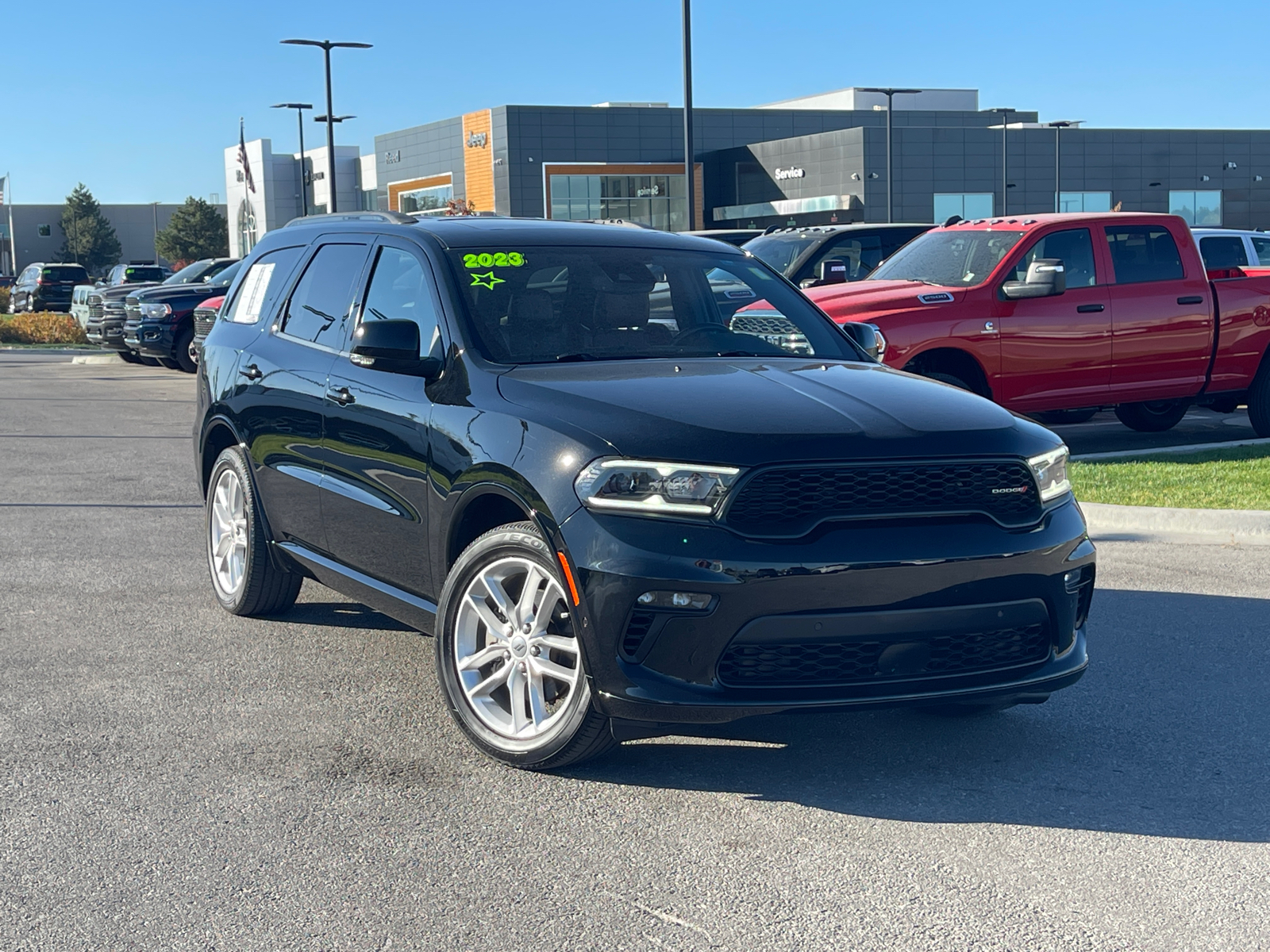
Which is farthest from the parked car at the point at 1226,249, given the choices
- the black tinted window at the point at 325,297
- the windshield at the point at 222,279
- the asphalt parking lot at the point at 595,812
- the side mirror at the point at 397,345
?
the windshield at the point at 222,279

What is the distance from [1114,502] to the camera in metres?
9.30

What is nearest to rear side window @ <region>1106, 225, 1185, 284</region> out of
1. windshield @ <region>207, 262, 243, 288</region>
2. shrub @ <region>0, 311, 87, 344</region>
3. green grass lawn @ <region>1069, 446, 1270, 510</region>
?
green grass lawn @ <region>1069, 446, 1270, 510</region>

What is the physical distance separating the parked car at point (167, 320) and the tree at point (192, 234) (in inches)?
3582

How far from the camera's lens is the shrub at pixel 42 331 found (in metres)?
35.8

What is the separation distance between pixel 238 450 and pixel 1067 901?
433 cm

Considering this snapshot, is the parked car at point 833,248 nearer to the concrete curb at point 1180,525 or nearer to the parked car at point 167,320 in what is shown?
the concrete curb at point 1180,525

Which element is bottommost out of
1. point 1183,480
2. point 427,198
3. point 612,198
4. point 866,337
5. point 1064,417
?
point 1183,480

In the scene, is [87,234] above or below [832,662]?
above

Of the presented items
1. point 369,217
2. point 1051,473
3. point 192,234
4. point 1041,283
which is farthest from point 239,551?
point 192,234

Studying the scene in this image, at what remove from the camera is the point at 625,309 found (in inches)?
218

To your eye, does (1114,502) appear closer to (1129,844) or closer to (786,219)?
Result: (1129,844)

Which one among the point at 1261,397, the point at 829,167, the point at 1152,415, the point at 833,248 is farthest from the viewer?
the point at 829,167

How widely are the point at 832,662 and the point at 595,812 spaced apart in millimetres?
814

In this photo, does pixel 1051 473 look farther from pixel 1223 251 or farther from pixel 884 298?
pixel 1223 251
